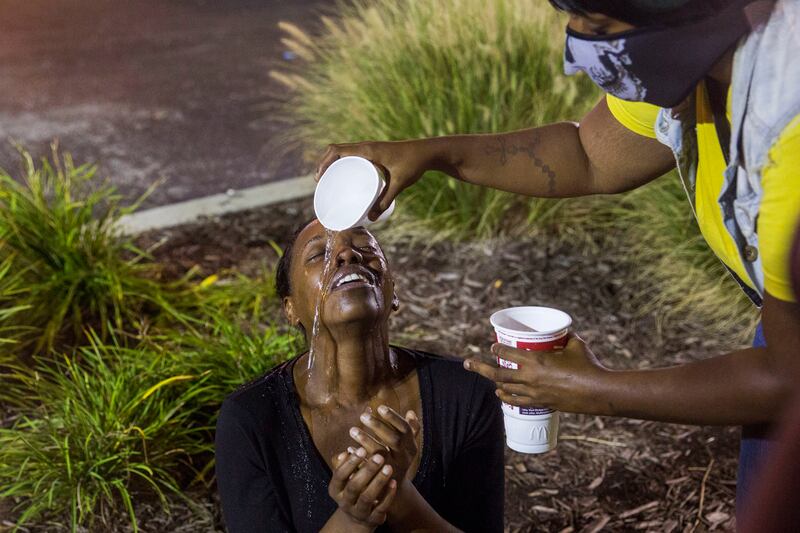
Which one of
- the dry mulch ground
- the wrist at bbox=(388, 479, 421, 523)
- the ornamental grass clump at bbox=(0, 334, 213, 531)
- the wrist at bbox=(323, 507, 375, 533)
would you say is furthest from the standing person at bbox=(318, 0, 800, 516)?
the ornamental grass clump at bbox=(0, 334, 213, 531)

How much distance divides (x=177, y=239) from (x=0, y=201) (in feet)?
4.40

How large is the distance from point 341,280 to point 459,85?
3.82m

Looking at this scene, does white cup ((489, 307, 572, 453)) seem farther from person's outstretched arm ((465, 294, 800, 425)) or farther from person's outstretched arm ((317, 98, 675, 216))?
person's outstretched arm ((317, 98, 675, 216))

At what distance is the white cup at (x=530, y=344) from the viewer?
8.15ft

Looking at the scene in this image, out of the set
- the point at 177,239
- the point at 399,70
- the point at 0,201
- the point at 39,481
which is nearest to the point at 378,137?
the point at 399,70

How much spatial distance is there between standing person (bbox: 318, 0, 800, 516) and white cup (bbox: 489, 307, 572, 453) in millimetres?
96

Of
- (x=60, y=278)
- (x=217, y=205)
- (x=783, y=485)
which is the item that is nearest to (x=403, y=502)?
(x=783, y=485)

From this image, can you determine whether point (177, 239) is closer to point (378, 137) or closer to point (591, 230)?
point (378, 137)

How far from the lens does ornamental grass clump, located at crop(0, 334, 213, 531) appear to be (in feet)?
12.2

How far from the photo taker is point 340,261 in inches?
112

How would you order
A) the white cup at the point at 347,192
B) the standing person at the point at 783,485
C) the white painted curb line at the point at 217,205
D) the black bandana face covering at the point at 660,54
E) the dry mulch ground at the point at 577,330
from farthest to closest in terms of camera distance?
1. the white painted curb line at the point at 217,205
2. the dry mulch ground at the point at 577,330
3. the white cup at the point at 347,192
4. the standing person at the point at 783,485
5. the black bandana face covering at the point at 660,54

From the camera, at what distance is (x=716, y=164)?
7.55ft

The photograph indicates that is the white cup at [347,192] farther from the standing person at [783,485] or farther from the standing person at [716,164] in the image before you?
the standing person at [783,485]

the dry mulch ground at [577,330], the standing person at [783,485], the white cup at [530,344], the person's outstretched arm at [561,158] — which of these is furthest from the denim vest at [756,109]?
the dry mulch ground at [577,330]
